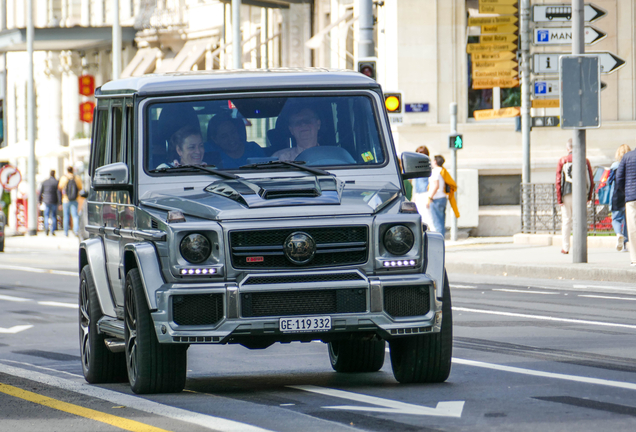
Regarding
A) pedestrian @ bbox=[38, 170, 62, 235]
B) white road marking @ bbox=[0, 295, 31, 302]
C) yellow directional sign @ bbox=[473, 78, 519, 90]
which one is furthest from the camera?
pedestrian @ bbox=[38, 170, 62, 235]

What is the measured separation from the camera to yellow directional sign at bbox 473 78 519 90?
28.8 m

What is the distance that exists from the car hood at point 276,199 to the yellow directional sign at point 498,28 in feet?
69.2

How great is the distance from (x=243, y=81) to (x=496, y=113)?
21.3 meters

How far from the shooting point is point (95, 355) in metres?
8.56

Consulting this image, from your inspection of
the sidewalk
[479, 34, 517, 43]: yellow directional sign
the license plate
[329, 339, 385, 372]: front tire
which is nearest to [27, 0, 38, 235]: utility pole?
[479, 34, 517, 43]: yellow directional sign

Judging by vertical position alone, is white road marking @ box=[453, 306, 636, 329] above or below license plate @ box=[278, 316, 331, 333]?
below

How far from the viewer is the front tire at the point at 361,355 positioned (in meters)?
8.77

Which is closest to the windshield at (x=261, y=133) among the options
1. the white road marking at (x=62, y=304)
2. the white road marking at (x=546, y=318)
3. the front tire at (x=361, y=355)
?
the front tire at (x=361, y=355)

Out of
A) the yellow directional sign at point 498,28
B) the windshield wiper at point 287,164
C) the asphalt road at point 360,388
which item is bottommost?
the asphalt road at point 360,388

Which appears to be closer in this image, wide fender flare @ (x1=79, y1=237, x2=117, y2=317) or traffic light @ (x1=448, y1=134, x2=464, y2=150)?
wide fender flare @ (x1=79, y1=237, x2=117, y2=317)

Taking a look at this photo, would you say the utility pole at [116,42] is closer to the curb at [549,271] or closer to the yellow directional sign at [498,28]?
the yellow directional sign at [498,28]

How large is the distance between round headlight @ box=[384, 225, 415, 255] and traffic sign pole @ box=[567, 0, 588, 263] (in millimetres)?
11798

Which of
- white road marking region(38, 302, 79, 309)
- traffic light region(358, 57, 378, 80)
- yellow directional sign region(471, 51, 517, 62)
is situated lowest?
white road marking region(38, 302, 79, 309)

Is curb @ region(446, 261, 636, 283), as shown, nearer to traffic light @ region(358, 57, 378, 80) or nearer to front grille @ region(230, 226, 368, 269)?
traffic light @ region(358, 57, 378, 80)
